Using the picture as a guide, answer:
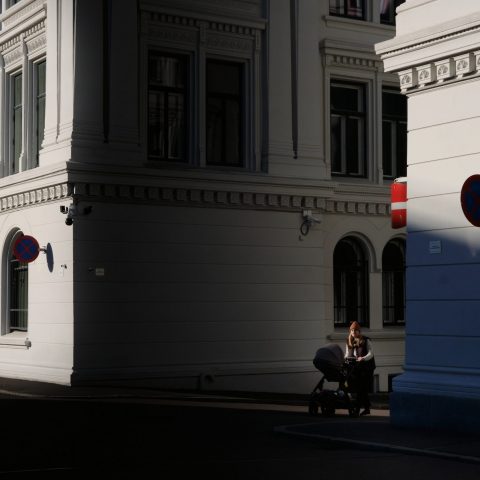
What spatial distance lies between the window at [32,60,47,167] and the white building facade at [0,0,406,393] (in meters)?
0.08

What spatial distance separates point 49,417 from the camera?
67.5 feet

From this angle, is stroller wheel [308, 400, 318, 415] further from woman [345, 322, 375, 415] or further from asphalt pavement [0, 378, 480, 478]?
woman [345, 322, 375, 415]

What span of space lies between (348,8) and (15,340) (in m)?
12.7

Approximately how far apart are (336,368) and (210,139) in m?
10.5

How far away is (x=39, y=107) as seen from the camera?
3183 centimetres

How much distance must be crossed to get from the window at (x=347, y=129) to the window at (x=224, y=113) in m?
2.88

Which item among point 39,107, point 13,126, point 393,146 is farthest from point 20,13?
point 393,146

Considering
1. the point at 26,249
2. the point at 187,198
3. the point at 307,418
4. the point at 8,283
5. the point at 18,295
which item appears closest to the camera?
the point at 307,418

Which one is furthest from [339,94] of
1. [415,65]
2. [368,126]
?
[415,65]

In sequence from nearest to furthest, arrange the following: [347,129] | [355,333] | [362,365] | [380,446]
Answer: [380,446], [362,365], [355,333], [347,129]

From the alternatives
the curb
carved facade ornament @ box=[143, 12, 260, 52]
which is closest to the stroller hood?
the curb

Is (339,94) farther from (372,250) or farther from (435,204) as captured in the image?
(435,204)

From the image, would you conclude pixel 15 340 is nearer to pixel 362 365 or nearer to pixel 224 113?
pixel 224 113

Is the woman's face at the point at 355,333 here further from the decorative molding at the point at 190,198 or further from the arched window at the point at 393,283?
the arched window at the point at 393,283
